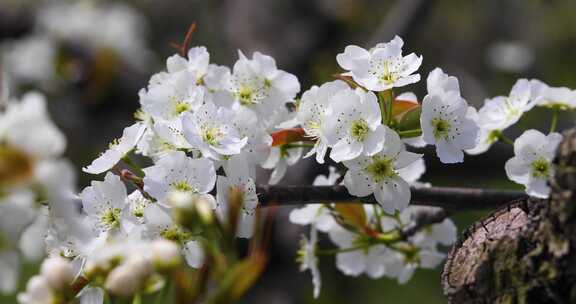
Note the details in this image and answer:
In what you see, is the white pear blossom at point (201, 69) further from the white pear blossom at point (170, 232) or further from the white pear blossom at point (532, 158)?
the white pear blossom at point (532, 158)

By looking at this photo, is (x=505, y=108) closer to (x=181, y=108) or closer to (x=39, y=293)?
(x=181, y=108)

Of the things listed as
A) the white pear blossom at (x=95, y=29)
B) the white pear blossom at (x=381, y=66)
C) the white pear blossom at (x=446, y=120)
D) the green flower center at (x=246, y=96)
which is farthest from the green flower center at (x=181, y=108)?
the white pear blossom at (x=95, y=29)

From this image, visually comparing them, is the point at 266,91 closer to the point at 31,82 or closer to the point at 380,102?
the point at 380,102

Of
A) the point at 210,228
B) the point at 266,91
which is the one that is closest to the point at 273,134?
the point at 266,91

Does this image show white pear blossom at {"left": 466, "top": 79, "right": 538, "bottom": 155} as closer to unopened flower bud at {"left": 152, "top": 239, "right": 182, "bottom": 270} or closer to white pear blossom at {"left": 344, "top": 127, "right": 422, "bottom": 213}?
white pear blossom at {"left": 344, "top": 127, "right": 422, "bottom": 213}

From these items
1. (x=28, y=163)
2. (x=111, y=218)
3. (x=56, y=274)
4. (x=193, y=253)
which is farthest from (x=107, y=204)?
(x=28, y=163)

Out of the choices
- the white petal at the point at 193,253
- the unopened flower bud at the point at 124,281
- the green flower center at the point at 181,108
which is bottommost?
the white petal at the point at 193,253
